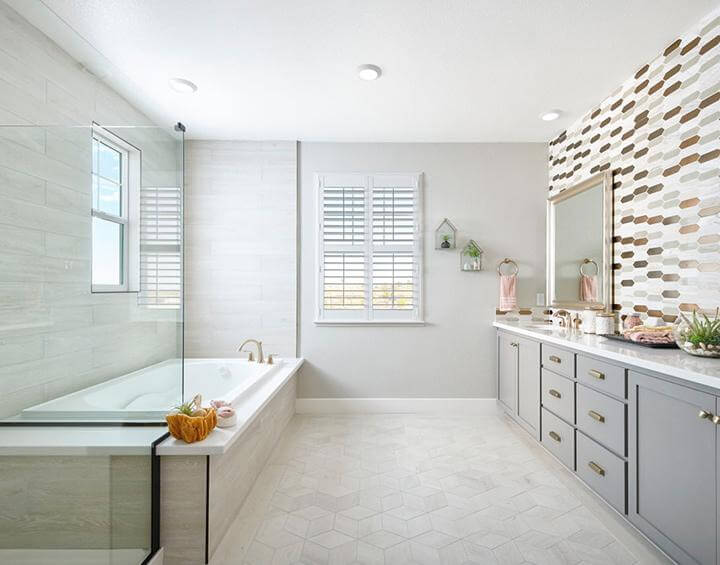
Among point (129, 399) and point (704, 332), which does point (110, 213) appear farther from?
point (704, 332)

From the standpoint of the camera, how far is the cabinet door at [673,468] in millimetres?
1396

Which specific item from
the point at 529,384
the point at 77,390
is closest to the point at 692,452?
the point at 529,384

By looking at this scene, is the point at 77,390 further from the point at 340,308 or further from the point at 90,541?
the point at 340,308

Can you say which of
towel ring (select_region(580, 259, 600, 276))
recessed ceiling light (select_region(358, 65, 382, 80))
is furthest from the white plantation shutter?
towel ring (select_region(580, 259, 600, 276))

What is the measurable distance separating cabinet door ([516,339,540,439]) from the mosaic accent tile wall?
0.63 meters

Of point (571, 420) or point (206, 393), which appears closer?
point (571, 420)

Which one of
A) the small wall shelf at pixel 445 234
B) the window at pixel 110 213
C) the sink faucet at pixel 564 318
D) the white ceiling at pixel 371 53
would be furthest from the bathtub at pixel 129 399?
the sink faucet at pixel 564 318

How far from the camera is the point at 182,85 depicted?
2660 millimetres

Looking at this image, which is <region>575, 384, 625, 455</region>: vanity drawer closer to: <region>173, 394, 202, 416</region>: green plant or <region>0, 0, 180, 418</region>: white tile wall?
<region>173, 394, 202, 416</region>: green plant

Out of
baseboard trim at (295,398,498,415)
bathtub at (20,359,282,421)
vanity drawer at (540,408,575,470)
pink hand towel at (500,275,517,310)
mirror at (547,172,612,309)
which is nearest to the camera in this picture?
bathtub at (20,359,282,421)

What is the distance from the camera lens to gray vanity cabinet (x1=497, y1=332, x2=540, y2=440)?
278cm

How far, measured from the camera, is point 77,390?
136 cm

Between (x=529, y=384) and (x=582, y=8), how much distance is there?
2.27 m

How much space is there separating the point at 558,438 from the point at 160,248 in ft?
8.08
